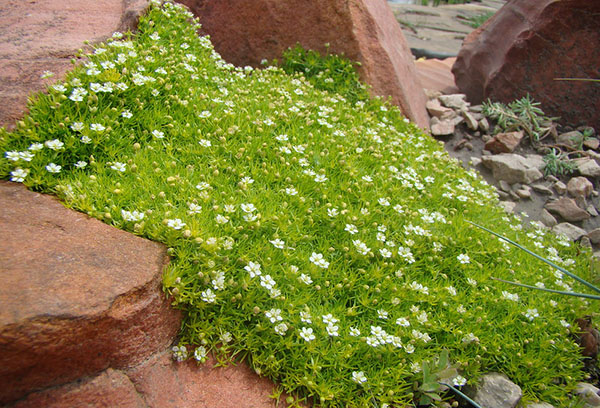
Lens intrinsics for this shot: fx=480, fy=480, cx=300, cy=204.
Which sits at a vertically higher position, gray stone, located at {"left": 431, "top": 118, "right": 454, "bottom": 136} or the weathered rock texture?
the weathered rock texture

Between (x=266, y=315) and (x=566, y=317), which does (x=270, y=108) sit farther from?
(x=566, y=317)

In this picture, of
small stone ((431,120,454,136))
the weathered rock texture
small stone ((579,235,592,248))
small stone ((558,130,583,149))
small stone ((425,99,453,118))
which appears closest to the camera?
the weathered rock texture

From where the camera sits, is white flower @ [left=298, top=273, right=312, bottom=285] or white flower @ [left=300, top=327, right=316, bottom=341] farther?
white flower @ [left=298, top=273, right=312, bottom=285]

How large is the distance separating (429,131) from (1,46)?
5.15m

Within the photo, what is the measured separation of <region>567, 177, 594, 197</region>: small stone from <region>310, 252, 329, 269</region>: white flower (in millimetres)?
4374

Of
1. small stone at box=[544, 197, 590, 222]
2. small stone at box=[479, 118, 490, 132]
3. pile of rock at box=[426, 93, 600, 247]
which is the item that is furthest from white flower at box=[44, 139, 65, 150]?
small stone at box=[479, 118, 490, 132]

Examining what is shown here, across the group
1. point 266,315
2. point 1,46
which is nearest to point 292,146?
point 266,315

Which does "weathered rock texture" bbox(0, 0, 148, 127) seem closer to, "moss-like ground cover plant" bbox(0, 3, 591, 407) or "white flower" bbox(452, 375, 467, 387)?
"moss-like ground cover plant" bbox(0, 3, 591, 407)

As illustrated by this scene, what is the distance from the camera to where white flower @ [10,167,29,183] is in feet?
10.4

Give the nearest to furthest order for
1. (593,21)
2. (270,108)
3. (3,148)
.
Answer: (3,148) < (270,108) < (593,21)

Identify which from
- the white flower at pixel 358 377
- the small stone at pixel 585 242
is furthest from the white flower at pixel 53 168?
the small stone at pixel 585 242

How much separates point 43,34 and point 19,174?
6.90 feet

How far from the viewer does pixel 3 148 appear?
3430mm

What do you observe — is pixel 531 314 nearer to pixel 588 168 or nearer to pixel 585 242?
pixel 585 242
